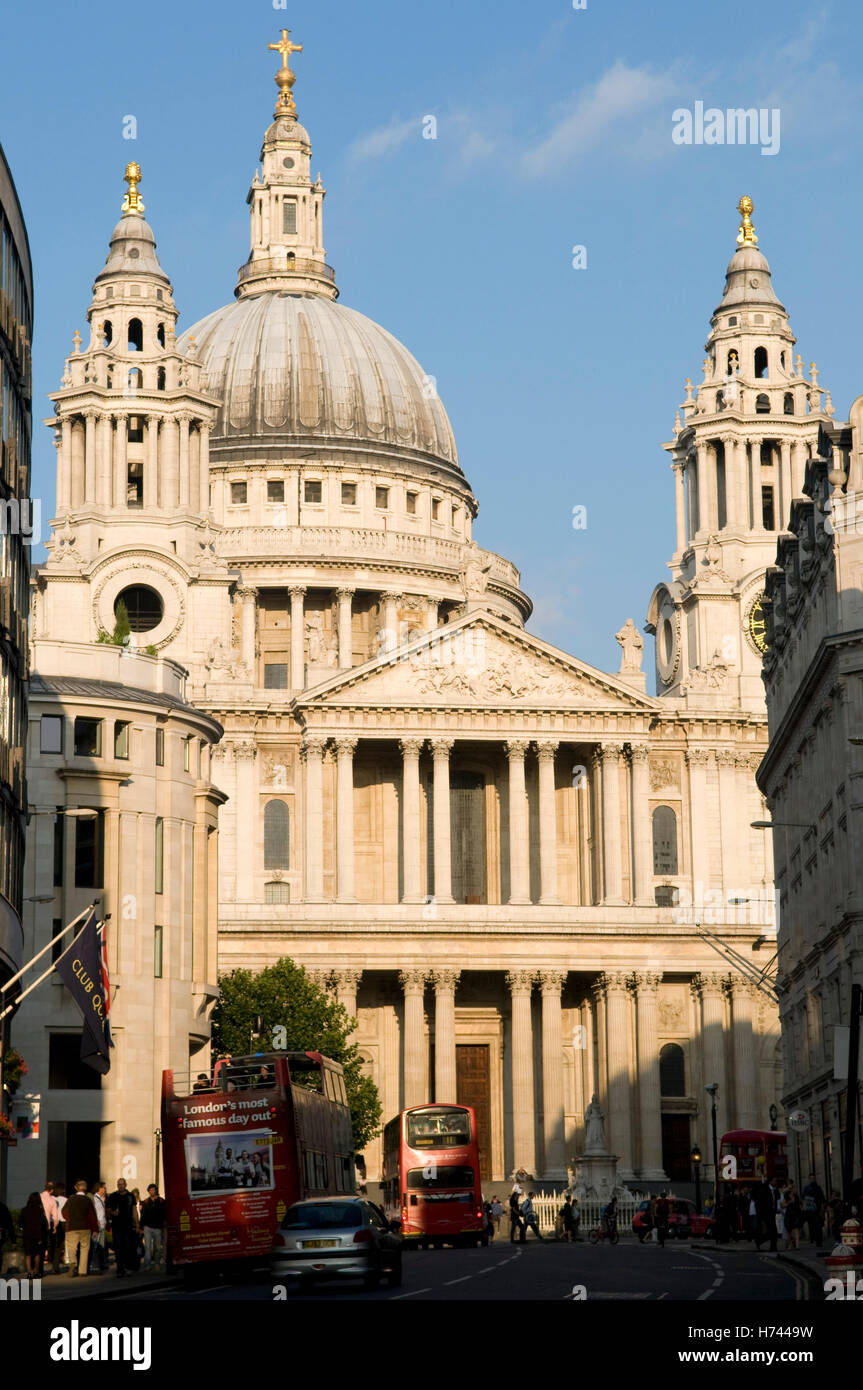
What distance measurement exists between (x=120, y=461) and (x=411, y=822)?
2356cm

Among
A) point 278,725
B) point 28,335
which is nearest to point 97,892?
point 28,335

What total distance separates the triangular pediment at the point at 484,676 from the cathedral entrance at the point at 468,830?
21.5ft

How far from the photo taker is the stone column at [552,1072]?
105 meters

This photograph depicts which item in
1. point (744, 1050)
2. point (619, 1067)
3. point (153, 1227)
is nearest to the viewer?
point (153, 1227)

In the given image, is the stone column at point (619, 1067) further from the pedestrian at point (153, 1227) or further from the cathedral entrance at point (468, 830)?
the pedestrian at point (153, 1227)

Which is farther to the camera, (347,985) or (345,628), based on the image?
(345,628)

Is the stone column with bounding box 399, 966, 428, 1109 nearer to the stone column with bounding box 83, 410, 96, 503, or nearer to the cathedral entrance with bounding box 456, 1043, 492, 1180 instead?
the cathedral entrance with bounding box 456, 1043, 492, 1180

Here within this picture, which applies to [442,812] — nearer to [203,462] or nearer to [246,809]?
[246,809]

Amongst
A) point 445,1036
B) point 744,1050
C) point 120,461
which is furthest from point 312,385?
point 744,1050

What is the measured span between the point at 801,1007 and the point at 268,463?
66888 mm

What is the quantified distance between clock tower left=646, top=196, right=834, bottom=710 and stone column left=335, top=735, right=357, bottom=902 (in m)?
17.0

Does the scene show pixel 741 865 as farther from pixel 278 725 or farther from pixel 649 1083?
pixel 278 725

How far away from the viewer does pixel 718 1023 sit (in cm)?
10862

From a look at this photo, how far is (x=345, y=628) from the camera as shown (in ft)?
432
